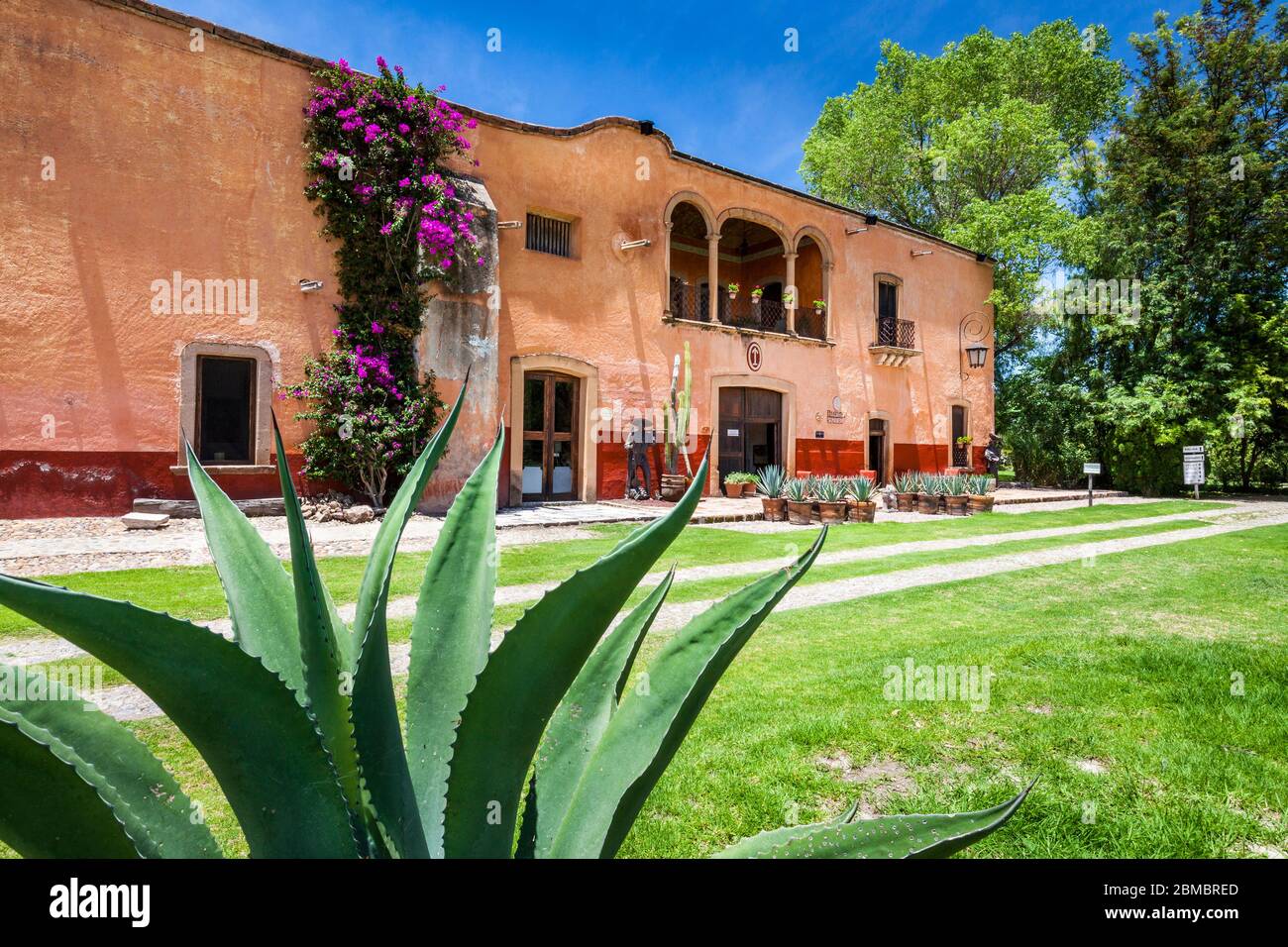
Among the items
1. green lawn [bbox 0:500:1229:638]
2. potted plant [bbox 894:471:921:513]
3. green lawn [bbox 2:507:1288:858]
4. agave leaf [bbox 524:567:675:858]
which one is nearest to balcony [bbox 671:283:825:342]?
potted plant [bbox 894:471:921:513]

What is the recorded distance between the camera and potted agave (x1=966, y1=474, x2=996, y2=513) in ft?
45.0

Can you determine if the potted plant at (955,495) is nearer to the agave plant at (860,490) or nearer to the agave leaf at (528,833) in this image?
the agave plant at (860,490)

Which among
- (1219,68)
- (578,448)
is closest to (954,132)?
(1219,68)

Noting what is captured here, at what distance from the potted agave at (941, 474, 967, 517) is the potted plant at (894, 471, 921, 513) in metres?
0.57

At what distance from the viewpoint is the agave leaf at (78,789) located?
67 centimetres

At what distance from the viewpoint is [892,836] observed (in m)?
0.93

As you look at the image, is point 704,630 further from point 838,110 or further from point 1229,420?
point 838,110

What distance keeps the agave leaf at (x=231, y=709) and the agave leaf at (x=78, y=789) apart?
10 centimetres

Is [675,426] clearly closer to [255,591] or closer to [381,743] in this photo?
[255,591]

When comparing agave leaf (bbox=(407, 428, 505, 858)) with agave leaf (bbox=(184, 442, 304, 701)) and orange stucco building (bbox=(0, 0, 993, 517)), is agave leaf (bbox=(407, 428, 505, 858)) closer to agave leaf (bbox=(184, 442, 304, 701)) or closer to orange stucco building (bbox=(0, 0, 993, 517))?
agave leaf (bbox=(184, 442, 304, 701))

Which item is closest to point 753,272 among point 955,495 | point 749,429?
point 749,429

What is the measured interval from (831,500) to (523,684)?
11.2 metres

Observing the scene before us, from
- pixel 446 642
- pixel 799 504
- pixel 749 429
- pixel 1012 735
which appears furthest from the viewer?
pixel 749 429

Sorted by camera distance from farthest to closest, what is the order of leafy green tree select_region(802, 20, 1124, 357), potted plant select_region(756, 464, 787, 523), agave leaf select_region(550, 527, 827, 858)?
leafy green tree select_region(802, 20, 1124, 357)
potted plant select_region(756, 464, 787, 523)
agave leaf select_region(550, 527, 827, 858)
